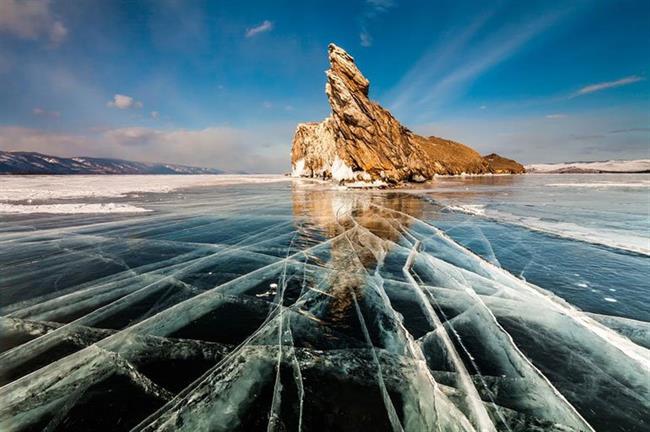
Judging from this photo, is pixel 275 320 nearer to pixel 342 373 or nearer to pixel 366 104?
pixel 342 373

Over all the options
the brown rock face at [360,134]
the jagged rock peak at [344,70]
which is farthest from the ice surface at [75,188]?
the jagged rock peak at [344,70]

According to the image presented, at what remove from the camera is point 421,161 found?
5853 centimetres

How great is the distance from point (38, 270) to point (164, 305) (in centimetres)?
405

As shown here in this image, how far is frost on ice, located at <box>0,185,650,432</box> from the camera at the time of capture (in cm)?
246

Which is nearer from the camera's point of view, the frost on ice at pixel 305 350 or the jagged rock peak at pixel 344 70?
the frost on ice at pixel 305 350

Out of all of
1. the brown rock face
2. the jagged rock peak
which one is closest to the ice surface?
the brown rock face

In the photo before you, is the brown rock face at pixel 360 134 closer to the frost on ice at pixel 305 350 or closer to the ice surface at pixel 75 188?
the ice surface at pixel 75 188

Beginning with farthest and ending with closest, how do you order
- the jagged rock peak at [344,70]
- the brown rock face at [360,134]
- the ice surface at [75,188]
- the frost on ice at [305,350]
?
the jagged rock peak at [344,70] → the brown rock face at [360,134] → the ice surface at [75,188] → the frost on ice at [305,350]

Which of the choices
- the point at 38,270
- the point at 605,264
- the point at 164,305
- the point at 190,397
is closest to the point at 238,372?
the point at 190,397

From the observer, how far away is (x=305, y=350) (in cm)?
337

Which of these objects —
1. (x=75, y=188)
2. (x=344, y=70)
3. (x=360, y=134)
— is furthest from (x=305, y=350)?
(x=344, y=70)

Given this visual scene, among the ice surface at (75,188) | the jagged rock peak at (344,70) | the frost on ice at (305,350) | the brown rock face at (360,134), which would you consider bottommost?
the frost on ice at (305,350)

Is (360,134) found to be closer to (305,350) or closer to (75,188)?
(75,188)

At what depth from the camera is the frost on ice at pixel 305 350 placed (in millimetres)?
2455
